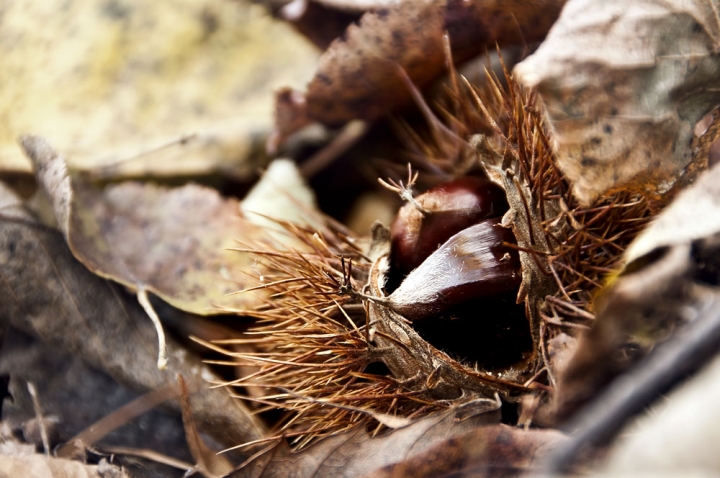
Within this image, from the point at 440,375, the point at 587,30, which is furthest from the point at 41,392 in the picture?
the point at 587,30

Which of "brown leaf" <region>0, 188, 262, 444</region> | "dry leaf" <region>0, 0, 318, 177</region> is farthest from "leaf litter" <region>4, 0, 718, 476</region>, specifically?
"dry leaf" <region>0, 0, 318, 177</region>

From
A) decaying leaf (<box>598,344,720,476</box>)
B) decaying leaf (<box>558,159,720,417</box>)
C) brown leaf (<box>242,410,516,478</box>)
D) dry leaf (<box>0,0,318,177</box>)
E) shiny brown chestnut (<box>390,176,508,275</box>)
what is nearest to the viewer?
decaying leaf (<box>598,344,720,476</box>)

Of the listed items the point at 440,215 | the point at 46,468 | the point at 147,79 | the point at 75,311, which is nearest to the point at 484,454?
the point at 440,215

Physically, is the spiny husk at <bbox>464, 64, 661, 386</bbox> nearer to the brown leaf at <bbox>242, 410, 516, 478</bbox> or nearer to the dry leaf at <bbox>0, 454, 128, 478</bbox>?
the brown leaf at <bbox>242, 410, 516, 478</bbox>

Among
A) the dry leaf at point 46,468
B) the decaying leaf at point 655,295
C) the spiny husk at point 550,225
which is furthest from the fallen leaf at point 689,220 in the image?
the dry leaf at point 46,468

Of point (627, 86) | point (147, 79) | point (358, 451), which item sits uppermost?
point (147, 79)

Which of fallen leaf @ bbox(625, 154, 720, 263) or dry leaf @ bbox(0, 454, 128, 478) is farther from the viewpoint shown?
dry leaf @ bbox(0, 454, 128, 478)

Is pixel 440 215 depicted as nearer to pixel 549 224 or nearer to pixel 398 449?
pixel 549 224
